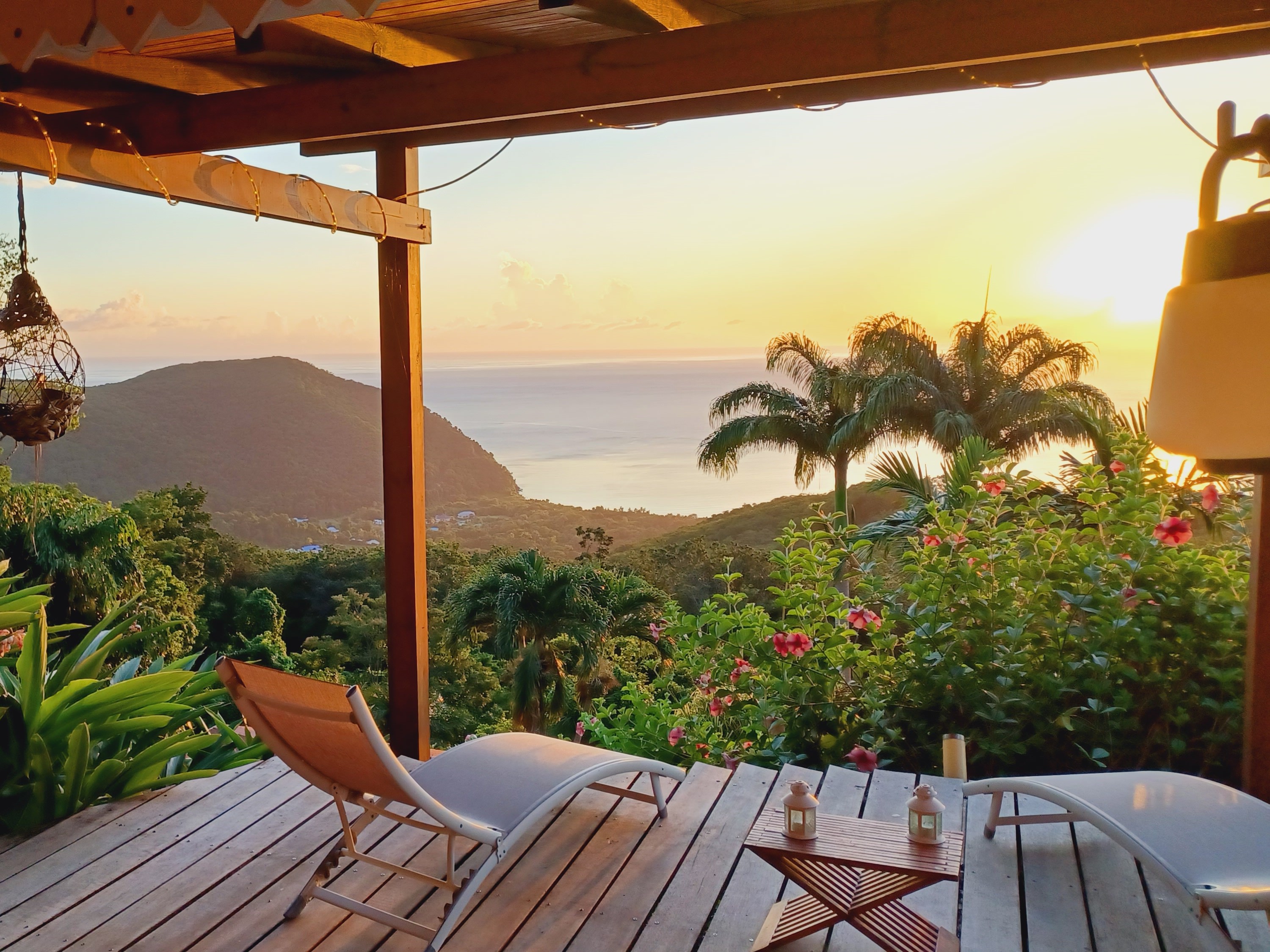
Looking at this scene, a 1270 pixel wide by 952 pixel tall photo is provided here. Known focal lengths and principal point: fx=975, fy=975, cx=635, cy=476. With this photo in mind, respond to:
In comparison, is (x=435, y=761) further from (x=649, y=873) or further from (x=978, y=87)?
(x=978, y=87)

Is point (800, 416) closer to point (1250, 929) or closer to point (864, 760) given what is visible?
point (864, 760)

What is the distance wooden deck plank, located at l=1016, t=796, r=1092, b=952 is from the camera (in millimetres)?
2275

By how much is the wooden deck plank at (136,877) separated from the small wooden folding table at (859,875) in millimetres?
1584

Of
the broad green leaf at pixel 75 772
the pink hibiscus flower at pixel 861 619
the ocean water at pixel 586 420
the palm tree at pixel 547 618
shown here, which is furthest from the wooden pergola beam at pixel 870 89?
the ocean water at pixel 586 420

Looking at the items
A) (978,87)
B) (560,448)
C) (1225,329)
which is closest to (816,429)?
(560,448)

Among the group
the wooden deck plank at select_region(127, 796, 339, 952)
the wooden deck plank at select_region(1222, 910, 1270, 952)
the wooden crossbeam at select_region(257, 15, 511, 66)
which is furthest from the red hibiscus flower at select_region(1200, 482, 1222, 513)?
the wooden deck plank at select_region(127, 796, 339, 952)

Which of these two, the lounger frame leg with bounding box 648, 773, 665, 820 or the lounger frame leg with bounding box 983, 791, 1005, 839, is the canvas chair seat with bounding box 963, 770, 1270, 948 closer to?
the lounger frame leg with bounding box 983, 791, 1005, 839

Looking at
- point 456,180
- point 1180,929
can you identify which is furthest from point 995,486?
point 456,180

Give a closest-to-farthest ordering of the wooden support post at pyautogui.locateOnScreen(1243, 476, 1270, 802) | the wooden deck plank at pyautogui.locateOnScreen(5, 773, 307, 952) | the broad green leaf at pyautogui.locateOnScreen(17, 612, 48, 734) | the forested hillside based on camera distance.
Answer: the wooden deck plank at pyautogui.locateOnScreen(5, 773, 307, 952), the wooden support post at pyautogui.locateOnScreen(1243, 476, 1270, 802), the broad green leaf at pyautogui.locateOnScreen(17, 612, 48, 734), the forested hillside

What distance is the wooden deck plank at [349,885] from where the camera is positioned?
231 cm

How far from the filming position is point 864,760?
11.0 feet

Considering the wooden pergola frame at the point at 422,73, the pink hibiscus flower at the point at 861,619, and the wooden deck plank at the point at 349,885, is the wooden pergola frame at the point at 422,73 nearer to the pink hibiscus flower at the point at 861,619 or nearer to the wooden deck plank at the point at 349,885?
the wooden deck plank at the point at 349,885

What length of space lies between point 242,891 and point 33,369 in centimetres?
162

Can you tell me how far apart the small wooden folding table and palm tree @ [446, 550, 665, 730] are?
1045 cm
